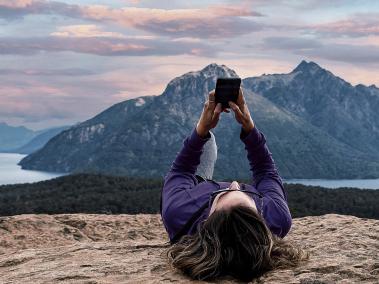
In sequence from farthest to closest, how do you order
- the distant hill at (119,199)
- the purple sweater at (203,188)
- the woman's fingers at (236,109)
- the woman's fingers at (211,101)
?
the distant hill at (119,199) < the woman's fingers at (211,101) < the woman's fingers at (236,109) < the purple sweater at (203,188)

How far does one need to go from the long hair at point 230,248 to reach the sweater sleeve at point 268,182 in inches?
31.8

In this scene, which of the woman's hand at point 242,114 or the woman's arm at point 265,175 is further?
the woman's hand at point 242,114

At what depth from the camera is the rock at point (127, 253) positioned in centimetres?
464

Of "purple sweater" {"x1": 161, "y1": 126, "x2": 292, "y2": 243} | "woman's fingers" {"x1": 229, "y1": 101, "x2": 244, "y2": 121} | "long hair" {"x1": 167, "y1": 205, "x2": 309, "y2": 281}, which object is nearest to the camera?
"long hair" {"x1": 167, "y1": 205, "x2": 309, "y2": 281}

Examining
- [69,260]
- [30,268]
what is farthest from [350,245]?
[30,268]

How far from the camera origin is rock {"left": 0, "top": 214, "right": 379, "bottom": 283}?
15.2ft

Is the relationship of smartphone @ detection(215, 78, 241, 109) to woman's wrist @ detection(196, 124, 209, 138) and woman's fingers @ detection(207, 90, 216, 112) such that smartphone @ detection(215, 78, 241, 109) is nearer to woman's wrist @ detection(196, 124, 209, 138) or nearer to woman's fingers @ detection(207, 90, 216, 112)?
woman's fingers @ detection(207, 90, 216, 112)

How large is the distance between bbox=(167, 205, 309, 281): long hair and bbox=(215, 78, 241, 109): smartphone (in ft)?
5.15

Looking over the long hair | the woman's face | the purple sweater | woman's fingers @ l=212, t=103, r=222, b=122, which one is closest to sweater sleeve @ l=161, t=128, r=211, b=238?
the purple sweater

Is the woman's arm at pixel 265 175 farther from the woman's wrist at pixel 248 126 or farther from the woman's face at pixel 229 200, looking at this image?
the woman's face at pixel 229 200

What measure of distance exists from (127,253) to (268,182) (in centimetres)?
190

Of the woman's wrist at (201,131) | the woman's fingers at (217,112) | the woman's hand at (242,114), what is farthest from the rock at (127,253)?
the woman's fingers at (217,112)

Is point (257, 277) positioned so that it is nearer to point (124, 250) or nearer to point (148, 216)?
point (124, 250)

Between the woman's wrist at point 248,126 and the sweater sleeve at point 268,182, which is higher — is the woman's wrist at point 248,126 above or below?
above
